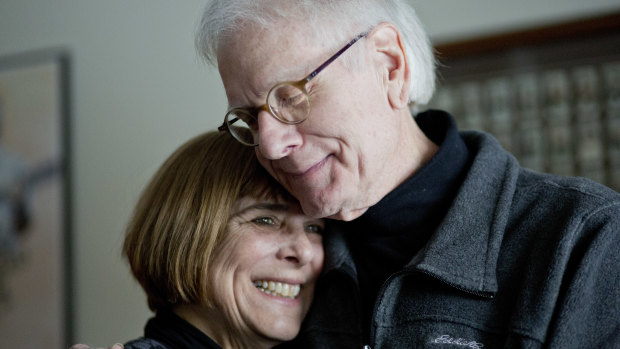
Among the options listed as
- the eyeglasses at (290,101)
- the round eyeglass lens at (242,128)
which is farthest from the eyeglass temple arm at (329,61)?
the round eyeglass lens at (242,128)

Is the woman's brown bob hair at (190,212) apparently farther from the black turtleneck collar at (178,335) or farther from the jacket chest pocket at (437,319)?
the jacket chest pocket at (437,319)

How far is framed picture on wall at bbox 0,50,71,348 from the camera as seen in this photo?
292 cm

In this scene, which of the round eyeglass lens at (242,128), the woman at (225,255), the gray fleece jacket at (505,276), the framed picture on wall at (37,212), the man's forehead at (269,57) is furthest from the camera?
the framed picture on wall at (37,212)

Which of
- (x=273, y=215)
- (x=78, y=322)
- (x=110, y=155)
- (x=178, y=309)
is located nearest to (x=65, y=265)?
(x=78, y=322)

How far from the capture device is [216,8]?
119 centimetres

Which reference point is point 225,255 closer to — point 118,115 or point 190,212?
point 190,212

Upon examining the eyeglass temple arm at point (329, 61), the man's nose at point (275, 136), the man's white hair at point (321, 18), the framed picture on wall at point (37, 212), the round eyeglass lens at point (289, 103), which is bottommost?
the framed picture on wall at point (37, 212)

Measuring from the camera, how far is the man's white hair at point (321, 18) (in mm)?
1100

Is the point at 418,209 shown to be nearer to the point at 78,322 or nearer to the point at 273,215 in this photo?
the point at 273,215

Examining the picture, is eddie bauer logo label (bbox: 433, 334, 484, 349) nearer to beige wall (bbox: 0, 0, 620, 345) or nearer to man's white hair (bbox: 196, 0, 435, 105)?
man's white hair (bbox: 196, 0, 435, 105)

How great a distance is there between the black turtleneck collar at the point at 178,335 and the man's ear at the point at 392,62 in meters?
0.66

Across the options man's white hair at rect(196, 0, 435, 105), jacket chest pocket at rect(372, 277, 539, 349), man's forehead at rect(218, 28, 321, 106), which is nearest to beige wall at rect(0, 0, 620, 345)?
man's white hair at rect(196, 0, 435, 105)

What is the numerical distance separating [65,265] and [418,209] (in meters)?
2.18

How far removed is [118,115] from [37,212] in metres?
0.61
